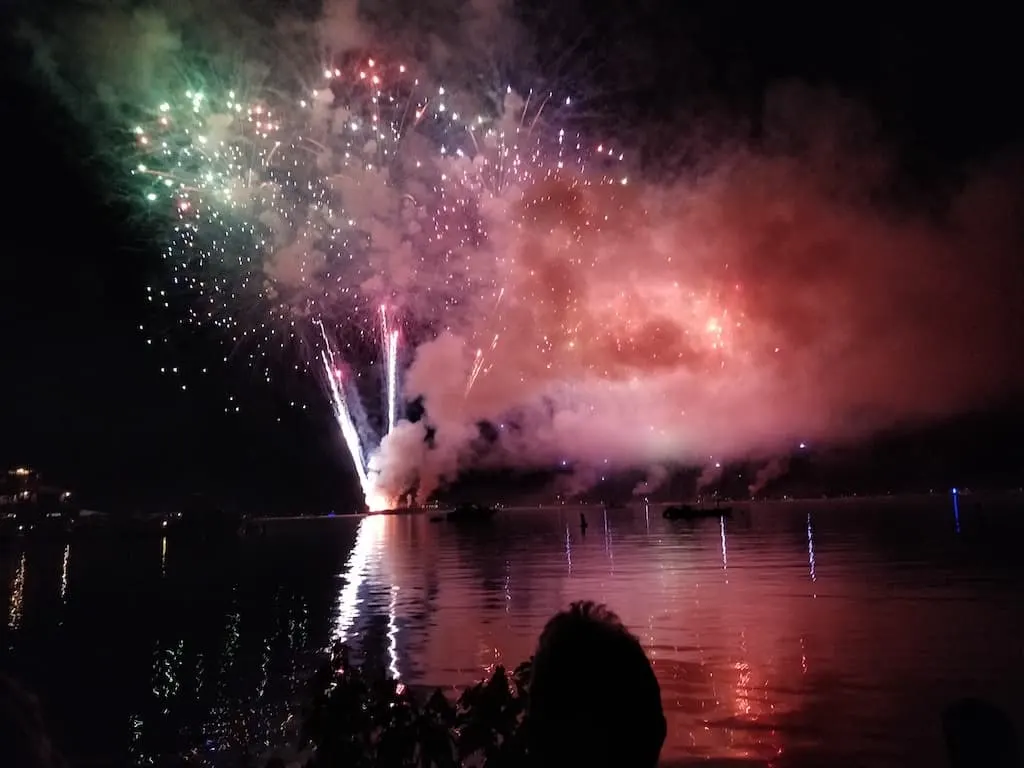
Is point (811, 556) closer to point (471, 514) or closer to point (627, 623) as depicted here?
point (627, 623)

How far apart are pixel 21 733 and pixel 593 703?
1.85 meters

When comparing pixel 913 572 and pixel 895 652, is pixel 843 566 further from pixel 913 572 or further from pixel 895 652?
pixel 895 652

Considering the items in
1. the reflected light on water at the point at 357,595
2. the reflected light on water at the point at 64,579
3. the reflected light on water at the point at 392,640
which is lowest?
the reflected light on water at the point at 64,579

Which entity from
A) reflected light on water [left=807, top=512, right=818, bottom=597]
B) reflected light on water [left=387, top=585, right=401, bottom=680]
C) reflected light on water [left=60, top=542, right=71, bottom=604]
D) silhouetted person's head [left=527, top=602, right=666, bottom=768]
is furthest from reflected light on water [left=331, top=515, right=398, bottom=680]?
reflected light on water [left=807, top=512, right=818, bottom=597]

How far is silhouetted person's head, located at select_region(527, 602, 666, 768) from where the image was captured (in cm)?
216

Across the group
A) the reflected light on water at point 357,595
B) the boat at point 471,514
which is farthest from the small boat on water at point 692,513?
the reflected light on water at point 357,595

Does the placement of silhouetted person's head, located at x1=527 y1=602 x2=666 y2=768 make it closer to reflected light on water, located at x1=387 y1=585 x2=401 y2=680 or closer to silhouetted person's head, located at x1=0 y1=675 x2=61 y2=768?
silhouetted person's head, located at x1=0 y1=675 x2=61 y2=768

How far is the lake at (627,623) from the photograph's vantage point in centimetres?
1342

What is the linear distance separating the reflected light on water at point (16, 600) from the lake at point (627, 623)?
0.72 feet

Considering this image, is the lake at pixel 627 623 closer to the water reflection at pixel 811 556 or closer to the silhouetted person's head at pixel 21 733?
the water reflection at pixel 811 556

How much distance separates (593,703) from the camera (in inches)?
86.4

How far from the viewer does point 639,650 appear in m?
2.32

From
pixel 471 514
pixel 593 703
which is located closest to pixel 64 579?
pixel 593 703

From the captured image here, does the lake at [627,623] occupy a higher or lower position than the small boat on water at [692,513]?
lower
